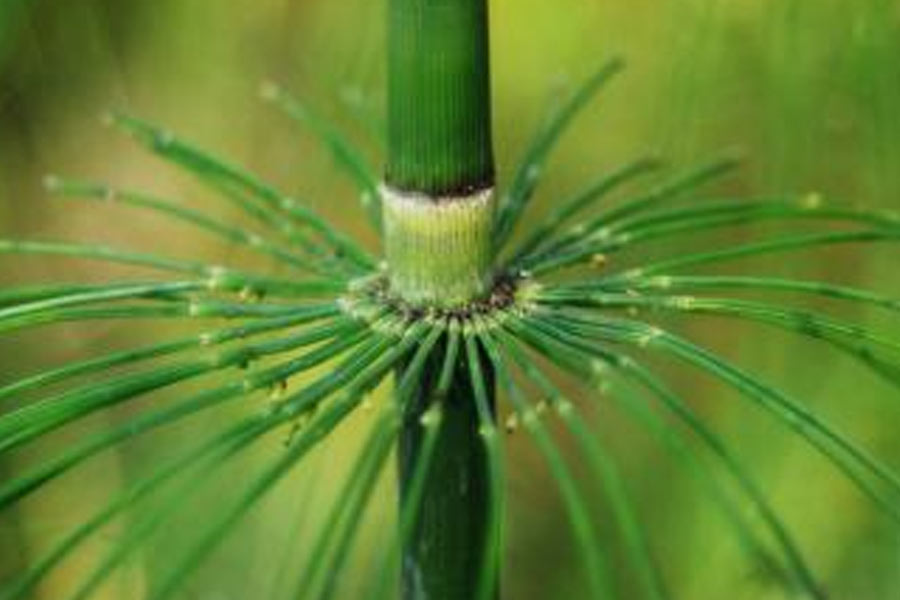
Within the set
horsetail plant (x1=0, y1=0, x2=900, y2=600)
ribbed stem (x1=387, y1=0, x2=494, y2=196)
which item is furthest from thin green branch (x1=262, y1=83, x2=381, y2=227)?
ribbed stem (x1=387, y1=0, x2=494, y2=196)

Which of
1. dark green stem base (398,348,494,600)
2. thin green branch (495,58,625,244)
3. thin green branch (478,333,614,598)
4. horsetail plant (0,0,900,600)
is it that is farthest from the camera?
thin green branch (495,58,625,244)

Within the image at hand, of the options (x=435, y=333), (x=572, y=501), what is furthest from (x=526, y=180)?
(x=572, y=501)

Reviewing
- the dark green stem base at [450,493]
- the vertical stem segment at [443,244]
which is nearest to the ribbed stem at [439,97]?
the vertical stem segment at [443,244]

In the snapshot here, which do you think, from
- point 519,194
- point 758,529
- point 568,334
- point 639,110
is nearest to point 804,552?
point 758,529

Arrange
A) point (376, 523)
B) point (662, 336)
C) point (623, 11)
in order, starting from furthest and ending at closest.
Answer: point (376, 523)
point (623, 11)
point (662, 336)

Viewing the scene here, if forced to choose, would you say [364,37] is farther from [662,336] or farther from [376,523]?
[662,336]

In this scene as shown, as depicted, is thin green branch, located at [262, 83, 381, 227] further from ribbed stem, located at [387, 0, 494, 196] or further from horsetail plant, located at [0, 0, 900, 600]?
ribbed stem, located at [387, 0, 494, 196]

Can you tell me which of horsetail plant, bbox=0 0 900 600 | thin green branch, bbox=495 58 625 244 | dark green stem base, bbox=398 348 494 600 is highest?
thin green branch, bbox=495 58 625 244

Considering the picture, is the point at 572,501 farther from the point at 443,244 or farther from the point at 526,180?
the point at 526,180
